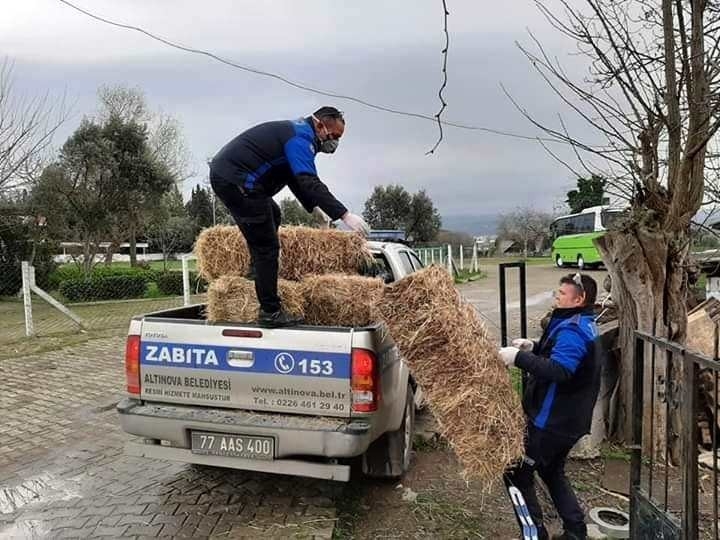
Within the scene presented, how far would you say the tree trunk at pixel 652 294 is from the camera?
4582 millimetres

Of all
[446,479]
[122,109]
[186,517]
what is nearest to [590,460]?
[446,479]

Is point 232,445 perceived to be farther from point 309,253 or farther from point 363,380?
point 309,253

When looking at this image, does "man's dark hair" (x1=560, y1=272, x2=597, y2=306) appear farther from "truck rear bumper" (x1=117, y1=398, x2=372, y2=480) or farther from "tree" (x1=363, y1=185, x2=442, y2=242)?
"tree" (x1=363, y1=185, x2=442, y2=242)

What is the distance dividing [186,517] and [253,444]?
81 cm

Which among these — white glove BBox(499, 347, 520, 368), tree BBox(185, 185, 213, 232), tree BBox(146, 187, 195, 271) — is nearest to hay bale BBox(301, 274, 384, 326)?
white glove BBox(499, 347, 520, 368)

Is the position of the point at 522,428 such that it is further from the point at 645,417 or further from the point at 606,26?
the point at 606,26

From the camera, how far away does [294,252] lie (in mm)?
4707

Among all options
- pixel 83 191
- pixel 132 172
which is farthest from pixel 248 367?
pixel 132 172

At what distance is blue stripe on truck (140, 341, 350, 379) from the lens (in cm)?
347

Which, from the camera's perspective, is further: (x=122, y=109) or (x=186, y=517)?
(x=122, y=109)

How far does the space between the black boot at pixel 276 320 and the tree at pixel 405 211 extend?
3745 centimetres

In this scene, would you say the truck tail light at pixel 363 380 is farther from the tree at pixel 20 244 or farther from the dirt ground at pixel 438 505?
the tree at pixel 20 244

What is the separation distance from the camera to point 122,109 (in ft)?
80.2

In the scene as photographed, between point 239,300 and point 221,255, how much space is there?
702mm
